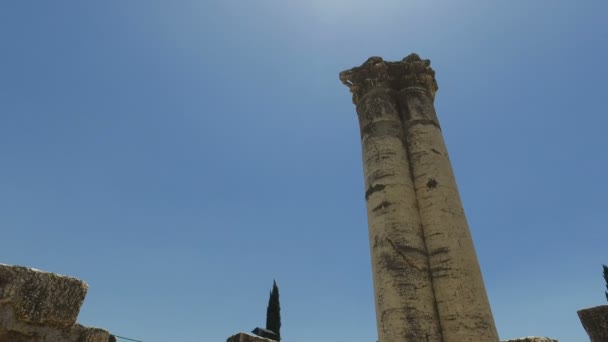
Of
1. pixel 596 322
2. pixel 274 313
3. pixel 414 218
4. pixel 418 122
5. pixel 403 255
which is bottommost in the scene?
pixel 596 322

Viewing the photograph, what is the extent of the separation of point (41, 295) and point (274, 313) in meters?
23.0

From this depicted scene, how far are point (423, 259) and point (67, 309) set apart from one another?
13.1 feet

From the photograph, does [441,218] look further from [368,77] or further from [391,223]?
[368,77]

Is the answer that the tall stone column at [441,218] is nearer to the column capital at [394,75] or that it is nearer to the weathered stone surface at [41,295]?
the column capital at [394,75]

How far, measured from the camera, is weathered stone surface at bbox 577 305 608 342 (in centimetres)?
625

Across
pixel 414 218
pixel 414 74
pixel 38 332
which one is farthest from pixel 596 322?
pixel 38 332

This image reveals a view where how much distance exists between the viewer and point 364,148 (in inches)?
260

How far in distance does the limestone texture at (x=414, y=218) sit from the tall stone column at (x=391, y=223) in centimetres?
1

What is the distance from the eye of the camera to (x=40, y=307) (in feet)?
12.5

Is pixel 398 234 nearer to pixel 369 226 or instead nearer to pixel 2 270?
pixel 369 226

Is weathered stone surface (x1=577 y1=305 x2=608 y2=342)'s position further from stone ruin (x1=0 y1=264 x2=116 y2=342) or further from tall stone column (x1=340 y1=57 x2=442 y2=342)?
stone ruin (x1=0 y1=264 x2=116 y2=342)

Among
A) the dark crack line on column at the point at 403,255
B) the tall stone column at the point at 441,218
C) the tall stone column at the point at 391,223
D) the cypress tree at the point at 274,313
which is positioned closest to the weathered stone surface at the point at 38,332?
the tall stone column at the point at 391,223

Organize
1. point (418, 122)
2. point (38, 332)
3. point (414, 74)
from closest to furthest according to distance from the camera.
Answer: point (38, 332) < point (418, 122) < point (414, 74)

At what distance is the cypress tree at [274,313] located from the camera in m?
24.8
